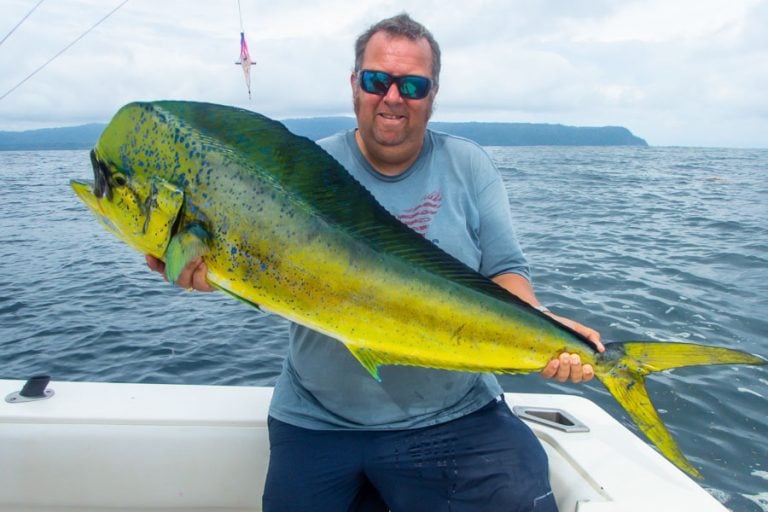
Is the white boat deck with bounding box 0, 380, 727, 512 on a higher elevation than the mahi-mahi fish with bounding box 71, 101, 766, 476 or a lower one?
lower

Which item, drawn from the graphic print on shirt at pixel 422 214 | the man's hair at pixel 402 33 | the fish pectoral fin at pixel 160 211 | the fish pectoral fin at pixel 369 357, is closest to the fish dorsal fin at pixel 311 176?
the fish pectoral fin at pixel 160 211

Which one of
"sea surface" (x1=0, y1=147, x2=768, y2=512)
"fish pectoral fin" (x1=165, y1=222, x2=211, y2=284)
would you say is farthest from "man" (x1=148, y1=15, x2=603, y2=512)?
"sea surface" (x1=0, y1=147, x2=768, y2=512)

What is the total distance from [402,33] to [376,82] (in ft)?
0.77

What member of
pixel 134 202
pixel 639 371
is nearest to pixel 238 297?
pixel 134 202

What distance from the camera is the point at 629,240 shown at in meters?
14.0

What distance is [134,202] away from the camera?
1.90 meters

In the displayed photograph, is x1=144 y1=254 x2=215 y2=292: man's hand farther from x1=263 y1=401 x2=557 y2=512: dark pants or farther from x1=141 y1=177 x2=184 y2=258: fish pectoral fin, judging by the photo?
x1=263 y1=401 x2=557 y2=512: dark pants

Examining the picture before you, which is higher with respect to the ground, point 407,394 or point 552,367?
point 552,367

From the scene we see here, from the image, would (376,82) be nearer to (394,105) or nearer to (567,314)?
(394,105)

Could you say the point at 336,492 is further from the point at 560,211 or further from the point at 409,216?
the point at 560,211

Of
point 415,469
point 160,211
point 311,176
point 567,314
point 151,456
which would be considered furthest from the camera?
point 567,314

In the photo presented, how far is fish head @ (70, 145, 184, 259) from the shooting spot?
1869mm

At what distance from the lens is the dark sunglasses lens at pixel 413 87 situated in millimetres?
2512

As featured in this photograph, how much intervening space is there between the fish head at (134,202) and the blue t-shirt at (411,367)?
92 cm
